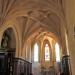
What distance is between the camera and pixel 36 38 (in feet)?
73.3

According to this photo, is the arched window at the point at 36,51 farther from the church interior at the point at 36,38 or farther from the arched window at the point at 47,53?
the arched window at the point at 47,53

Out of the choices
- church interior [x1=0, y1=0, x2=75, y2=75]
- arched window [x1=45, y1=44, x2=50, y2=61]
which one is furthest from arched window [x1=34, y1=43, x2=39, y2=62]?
arched window [x1=45, y1=44, x2=50, y2=61]

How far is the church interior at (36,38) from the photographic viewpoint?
460 inches

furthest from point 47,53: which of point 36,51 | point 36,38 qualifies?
point 36,38

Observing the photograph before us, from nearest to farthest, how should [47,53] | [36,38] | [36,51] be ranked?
[36,38], [36,51], [47,53]

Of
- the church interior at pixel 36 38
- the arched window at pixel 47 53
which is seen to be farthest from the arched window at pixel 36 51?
the arched window at pixel 47 53

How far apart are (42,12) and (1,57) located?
249 inches

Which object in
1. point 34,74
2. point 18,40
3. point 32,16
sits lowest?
point 34,74

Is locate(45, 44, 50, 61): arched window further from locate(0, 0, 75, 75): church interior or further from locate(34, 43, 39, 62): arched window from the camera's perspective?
locate(34, 43, 39, 62): arched window

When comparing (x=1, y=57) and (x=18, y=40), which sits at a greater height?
(x=18, y=40)

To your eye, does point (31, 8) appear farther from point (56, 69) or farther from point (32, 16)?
point (56, 69)

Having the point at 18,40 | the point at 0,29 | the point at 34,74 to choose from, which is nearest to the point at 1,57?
the point at 0,29

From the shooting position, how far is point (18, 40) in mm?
16516

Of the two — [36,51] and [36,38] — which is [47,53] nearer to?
[36,51]
